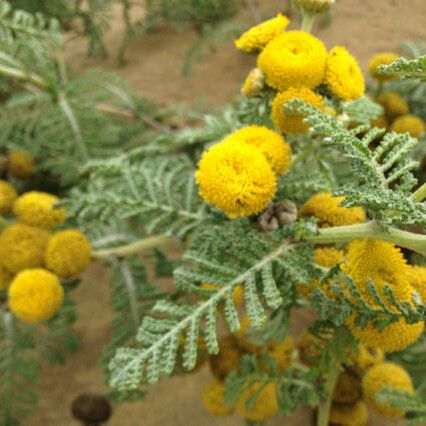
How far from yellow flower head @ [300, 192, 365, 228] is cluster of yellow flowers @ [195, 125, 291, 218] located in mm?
146

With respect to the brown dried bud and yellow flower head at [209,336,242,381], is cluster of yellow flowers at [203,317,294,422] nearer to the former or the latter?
yellow flower head at [209,336,242,381]

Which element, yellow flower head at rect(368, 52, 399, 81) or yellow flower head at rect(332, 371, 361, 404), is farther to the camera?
yellow flower head at rect(368, 52, 399, 81)

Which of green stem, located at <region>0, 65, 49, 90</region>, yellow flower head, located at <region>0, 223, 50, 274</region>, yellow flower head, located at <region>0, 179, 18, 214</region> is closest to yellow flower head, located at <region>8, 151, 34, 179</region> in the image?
green stem, located at <region>0, 65, 49, 90</region>

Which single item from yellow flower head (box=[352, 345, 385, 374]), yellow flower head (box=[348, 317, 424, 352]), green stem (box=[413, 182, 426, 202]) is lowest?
yellow flower head (box=[352, 345, 385, 374])

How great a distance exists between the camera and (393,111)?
1834 millimetres

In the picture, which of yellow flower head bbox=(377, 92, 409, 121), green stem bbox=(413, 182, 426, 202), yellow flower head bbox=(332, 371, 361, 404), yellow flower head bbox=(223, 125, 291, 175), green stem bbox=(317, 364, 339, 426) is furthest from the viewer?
yellow flower head bbox=(377, 92, 409, 121)

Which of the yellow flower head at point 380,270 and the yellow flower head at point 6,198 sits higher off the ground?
the yellow flower head at point 380,270

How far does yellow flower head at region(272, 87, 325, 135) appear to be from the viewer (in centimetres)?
93

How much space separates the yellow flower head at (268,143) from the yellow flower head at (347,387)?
1.78 feet

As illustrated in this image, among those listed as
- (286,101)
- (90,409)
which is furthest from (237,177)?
(90,409)

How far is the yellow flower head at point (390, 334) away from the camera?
2.89 ft

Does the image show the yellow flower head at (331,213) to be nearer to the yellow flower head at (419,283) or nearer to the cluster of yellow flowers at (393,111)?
the yellow flower head at (419,283)

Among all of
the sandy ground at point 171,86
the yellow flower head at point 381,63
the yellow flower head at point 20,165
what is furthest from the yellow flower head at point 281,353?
the yellow flower head at point 20,165

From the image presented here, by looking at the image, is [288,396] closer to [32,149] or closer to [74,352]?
[74,352]
